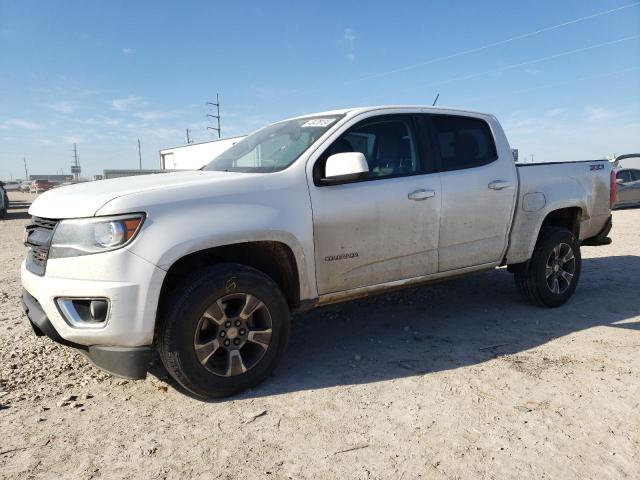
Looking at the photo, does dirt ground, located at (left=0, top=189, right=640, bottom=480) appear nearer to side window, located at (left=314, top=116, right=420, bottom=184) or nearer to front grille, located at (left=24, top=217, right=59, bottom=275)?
front grille, located at (left=24, top=217, right=59, bottom=275)

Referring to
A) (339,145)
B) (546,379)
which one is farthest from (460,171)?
(546,379)

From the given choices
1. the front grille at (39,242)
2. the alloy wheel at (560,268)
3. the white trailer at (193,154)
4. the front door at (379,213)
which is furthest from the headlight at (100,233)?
the white trailer at (193,154)

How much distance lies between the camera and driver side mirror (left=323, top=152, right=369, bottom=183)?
3113 mm

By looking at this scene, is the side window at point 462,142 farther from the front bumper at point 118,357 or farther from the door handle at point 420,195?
the front bumper at point 118,357

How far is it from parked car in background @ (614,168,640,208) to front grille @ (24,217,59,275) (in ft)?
54.3

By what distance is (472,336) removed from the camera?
4066mm

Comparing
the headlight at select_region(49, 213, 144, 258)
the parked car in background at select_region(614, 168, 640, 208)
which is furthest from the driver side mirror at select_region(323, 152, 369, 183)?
the parked car in background at select_region(614, 168, 640, 208)

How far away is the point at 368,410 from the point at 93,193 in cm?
207

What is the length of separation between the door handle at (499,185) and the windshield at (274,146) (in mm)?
1501

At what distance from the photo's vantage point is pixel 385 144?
12.4ft

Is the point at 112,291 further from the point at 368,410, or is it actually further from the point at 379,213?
the point at 379,213

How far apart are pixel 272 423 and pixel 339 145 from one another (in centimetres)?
194

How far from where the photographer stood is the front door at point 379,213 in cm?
328

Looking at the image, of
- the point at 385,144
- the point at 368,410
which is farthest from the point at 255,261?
the point at 385,144
